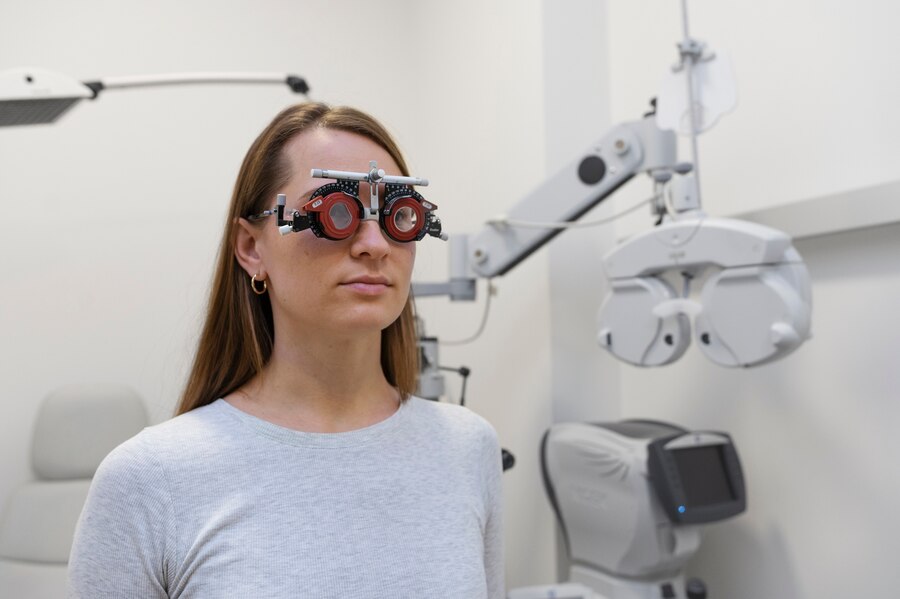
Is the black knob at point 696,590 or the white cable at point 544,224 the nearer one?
the black knob at point 696,590

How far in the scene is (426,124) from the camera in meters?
3.19

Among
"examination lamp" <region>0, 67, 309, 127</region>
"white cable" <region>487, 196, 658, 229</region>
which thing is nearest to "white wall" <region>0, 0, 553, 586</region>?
"white cable" <region>487, 196, 658, 229</region>

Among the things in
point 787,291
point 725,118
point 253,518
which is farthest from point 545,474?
point 253,518

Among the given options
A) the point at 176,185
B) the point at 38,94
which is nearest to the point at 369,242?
the point at 38,94

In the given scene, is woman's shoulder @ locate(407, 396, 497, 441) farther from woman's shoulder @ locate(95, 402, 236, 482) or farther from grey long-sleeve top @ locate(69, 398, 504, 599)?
woman's shoulder @ locate(95, 402, 236, 482)

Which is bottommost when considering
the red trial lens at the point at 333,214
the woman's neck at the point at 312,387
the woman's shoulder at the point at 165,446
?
the woman's shoulder at the point at 165,446

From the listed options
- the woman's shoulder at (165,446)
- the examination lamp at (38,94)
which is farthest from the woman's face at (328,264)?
the examination lamp at (38,94)

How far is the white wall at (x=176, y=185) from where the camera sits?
255cm

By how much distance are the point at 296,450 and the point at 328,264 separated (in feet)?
0.61

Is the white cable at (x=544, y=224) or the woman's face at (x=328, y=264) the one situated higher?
the white cable at (x=544, y=224)

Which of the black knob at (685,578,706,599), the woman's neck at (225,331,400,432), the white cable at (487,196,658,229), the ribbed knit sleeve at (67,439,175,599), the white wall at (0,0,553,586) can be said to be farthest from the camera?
the white wall at (0,0,553,586)

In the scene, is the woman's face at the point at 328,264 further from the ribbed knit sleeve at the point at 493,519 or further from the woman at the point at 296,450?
the ribbed knit sleeve at the point at 493,519

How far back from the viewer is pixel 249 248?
0.90 m

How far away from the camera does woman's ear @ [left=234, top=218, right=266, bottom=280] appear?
0.88 m
